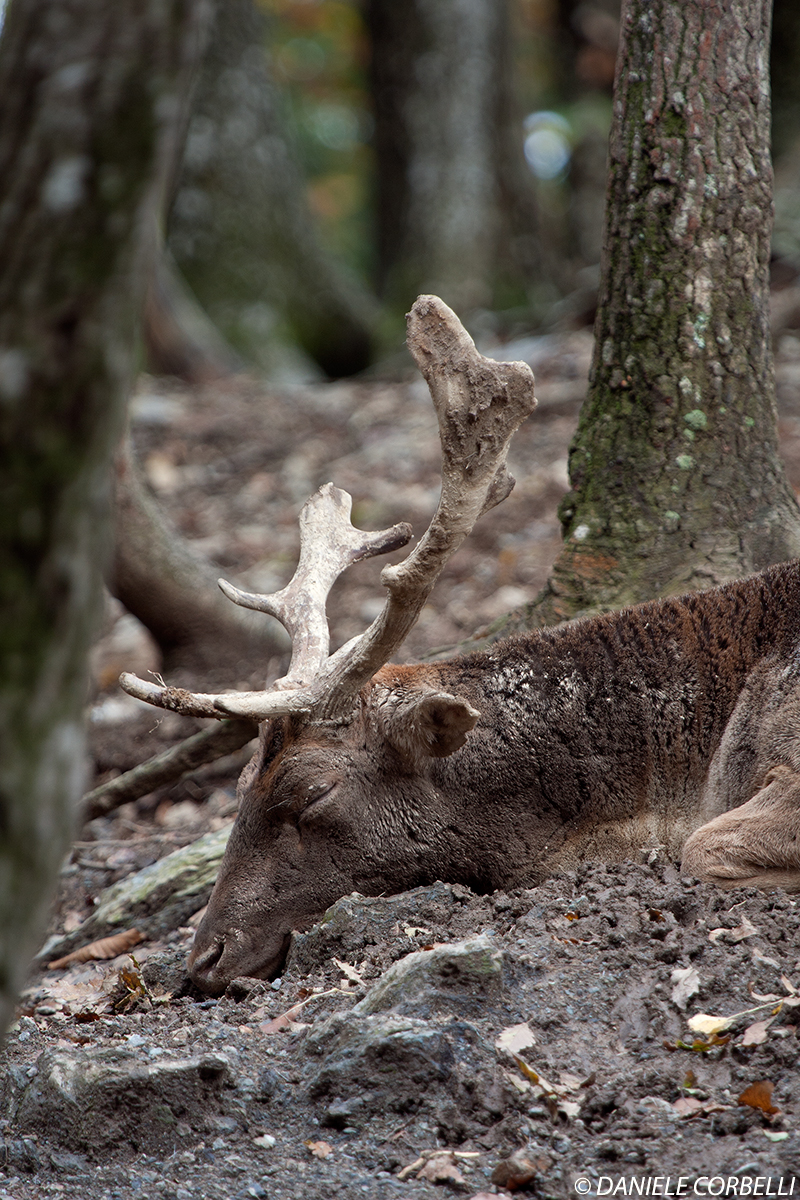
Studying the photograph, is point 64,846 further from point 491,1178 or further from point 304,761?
point 304,761

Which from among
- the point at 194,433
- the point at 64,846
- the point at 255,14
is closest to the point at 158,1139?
the point at 64,846

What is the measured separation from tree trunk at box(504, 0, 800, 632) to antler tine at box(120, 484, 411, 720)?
0.97m

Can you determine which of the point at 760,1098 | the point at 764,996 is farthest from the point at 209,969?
the point at 760,1098

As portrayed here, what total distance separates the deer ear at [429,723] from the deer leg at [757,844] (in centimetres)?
91

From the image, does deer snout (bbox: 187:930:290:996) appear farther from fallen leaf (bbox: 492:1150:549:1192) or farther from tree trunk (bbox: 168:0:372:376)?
tree trunk (bbox: 168:0:372:376)

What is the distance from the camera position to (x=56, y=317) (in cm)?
163

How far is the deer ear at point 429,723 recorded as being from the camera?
400 centimetres

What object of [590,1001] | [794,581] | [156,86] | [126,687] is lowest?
[590,1001]

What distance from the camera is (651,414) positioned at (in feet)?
16.8

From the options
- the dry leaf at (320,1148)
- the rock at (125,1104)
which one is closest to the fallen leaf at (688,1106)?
the dry leaf at (320,1148)

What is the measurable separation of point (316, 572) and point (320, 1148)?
2730 millimetres

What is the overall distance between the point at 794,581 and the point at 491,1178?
264 centimetres

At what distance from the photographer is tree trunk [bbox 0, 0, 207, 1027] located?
1627 millimetres

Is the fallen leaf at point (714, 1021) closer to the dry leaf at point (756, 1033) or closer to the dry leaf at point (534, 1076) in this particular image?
the dry leaf at point (756, 1033)
